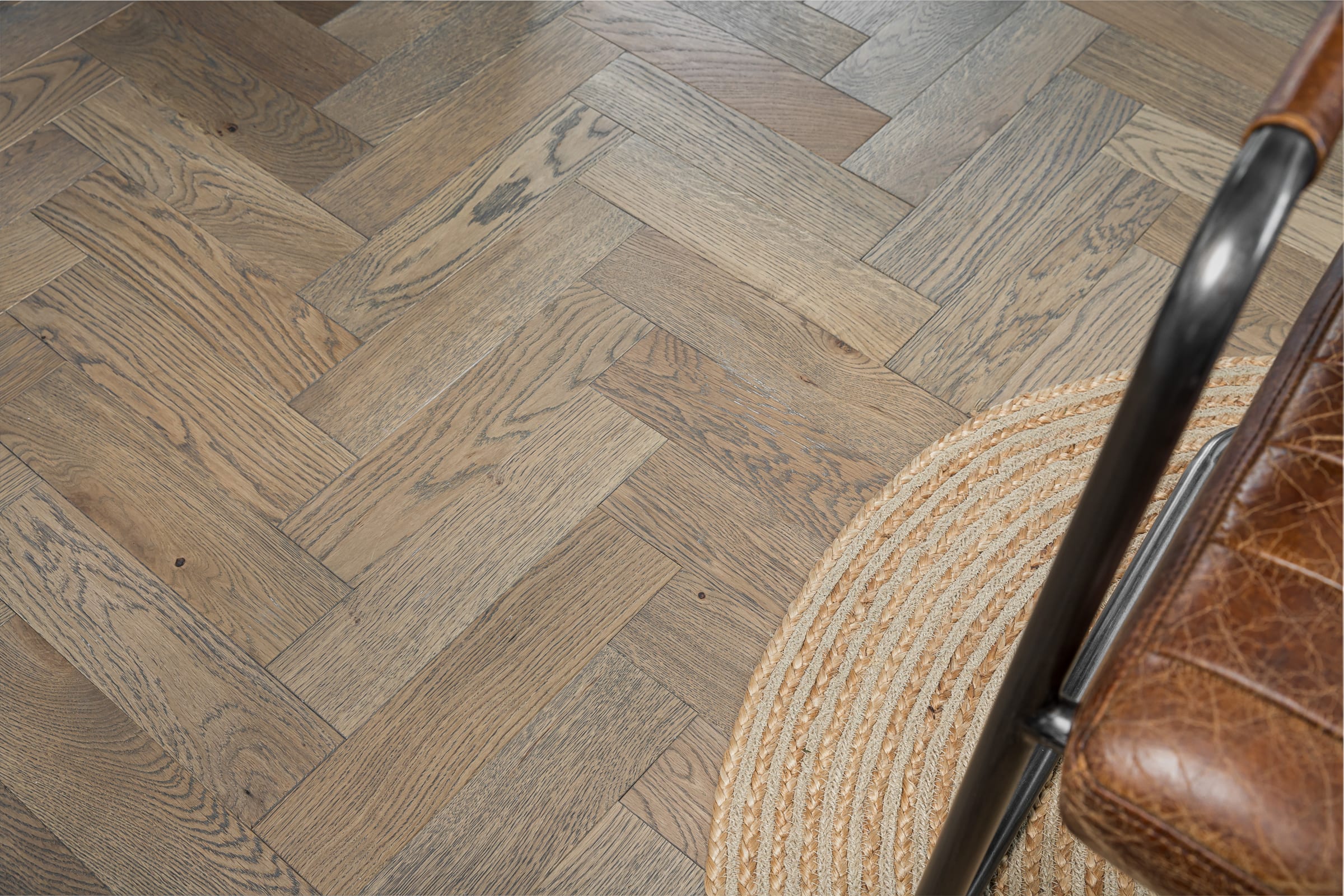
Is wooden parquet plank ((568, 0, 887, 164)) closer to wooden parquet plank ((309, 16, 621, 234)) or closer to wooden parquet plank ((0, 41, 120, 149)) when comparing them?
wooden parquet plank ((309, 16, 621, 234))

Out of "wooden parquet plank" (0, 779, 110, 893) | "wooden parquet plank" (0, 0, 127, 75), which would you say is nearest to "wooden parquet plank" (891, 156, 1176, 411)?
"wooden parquet plank" (0, 779, 110, 893)

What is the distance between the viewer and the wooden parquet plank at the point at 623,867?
92cm

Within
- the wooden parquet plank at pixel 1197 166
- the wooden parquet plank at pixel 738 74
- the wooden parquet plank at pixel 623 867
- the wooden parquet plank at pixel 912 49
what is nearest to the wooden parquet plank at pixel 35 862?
the wooden parquet plank at pixel 623 867

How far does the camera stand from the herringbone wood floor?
973 mm

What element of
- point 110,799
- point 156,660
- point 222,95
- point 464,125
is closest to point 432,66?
point 464,125

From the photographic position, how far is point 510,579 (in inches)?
42.3

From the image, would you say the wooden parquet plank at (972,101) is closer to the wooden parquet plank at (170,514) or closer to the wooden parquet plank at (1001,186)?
the wooden parquet plank at (1001,186)

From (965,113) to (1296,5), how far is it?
546mm

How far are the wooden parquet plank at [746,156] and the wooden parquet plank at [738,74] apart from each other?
0.8 inches

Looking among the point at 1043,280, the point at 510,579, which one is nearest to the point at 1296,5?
the point at 1043,280

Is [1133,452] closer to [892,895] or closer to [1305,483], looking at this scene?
[1305,483]

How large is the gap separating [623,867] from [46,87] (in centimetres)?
128

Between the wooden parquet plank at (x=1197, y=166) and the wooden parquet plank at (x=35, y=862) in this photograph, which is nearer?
the wooden parquet plank at (x=35, y=862)

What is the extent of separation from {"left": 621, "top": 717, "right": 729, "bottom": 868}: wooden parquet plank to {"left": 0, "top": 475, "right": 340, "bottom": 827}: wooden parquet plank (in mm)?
287
